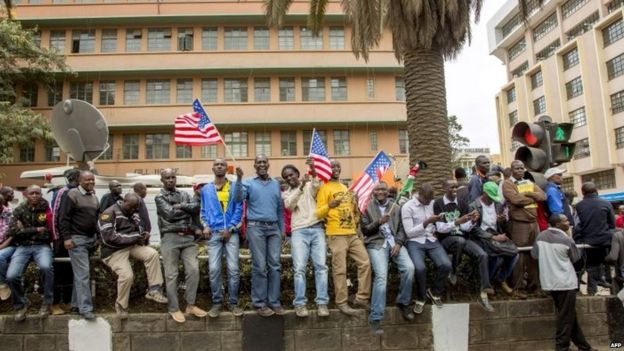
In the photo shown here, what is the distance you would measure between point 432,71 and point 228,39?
24.0 meters

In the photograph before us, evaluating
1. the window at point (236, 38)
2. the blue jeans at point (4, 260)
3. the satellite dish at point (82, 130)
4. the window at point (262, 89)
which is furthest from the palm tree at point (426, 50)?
the window at point (236, 38)

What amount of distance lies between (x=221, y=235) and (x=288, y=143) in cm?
2502

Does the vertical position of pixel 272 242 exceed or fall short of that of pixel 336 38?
it falls short

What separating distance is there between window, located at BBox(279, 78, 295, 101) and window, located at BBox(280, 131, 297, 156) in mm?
2173

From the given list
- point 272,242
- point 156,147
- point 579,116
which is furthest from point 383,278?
point 579,116

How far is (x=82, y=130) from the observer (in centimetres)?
771

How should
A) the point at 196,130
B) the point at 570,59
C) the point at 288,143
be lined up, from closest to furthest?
the point at 196,130 → the point at 288,143 → the point at 570,59

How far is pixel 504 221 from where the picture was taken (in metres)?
7.38

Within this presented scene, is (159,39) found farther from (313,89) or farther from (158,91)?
(313,89)

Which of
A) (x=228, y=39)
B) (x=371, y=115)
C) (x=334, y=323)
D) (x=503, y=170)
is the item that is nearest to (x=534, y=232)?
(x=503, y=170)

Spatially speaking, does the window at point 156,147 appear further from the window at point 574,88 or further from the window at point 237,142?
the window at point 574,88

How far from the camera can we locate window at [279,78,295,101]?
31.5 meters

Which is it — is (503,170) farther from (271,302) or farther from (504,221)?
(271,302)

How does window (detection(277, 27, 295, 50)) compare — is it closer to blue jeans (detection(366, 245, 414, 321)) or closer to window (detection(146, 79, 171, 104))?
window (detection(146, 79, 171, 104))
